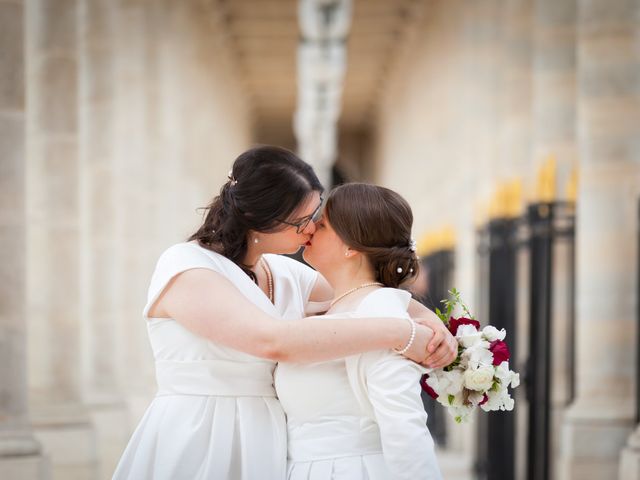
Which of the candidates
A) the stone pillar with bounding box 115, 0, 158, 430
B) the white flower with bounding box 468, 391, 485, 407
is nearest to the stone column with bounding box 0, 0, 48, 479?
the white flower with bounding box 468, 391, 485, 407

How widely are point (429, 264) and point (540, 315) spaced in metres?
10.6

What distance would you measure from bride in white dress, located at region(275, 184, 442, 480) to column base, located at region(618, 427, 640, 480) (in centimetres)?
450

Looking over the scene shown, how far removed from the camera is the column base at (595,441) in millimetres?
9594

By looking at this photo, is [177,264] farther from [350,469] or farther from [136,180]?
[136,180]

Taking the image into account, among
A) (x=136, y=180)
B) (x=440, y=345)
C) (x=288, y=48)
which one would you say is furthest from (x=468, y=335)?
(x=288, y=48)

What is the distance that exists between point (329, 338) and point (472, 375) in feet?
2.02

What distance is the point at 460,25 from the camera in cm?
1906

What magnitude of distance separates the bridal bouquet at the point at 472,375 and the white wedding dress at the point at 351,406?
294 mm

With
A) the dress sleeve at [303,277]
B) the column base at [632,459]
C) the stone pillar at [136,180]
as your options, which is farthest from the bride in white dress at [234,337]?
the stone pillar at [136,180]

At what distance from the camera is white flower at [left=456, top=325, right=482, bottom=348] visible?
4.36 meters

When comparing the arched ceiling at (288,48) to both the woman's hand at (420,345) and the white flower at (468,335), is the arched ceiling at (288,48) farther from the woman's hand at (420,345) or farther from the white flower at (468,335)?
the woman's hand at (420,345)

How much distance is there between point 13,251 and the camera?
7.21 m

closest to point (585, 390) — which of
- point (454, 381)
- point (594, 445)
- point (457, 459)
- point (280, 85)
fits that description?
point (594, 445)

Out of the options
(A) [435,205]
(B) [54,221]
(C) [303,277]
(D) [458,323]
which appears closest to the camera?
(D) [458,323]
